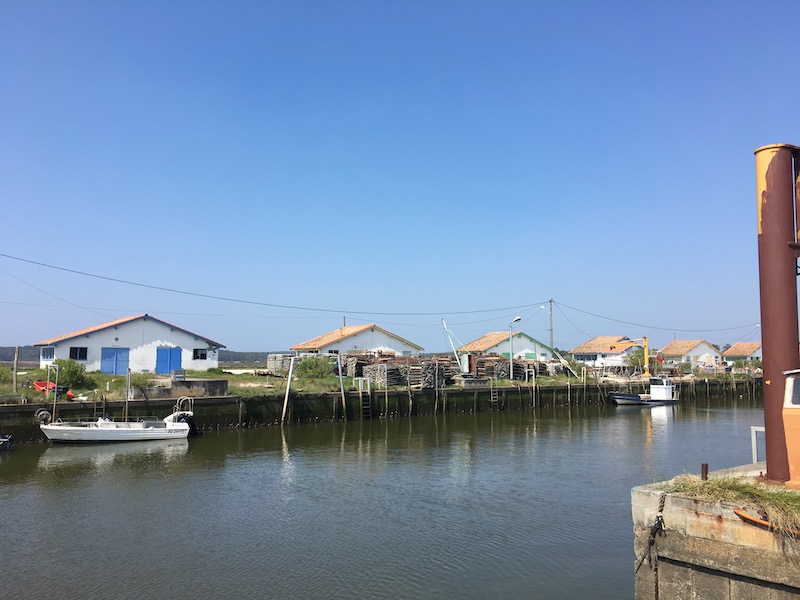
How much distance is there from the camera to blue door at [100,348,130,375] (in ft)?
157

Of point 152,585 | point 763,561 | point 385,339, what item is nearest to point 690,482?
point 763,561

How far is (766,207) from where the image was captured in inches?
382

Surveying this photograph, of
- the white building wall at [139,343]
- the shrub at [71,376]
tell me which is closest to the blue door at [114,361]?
the white building wall at [139,343]

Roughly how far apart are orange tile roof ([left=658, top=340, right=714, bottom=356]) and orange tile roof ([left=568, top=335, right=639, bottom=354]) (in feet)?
44.4

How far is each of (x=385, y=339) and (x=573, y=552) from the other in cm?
5445

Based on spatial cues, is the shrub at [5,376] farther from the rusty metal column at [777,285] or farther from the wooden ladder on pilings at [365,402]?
the rusty metal column at [777,285]

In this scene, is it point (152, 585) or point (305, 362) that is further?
point (305, 362)

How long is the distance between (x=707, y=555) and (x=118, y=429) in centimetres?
3076

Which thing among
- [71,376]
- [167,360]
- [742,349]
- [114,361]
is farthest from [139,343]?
[742,349]

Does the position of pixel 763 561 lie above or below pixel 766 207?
below

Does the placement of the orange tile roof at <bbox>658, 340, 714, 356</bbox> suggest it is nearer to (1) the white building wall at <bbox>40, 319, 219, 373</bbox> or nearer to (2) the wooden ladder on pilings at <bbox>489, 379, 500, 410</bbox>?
(2) the wooden ladder on pilings at <bbox>489, 379, 500, 410</bbox>

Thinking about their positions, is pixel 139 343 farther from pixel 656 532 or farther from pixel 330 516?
pixel 656 532

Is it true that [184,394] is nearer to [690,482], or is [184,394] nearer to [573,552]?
[573,552]

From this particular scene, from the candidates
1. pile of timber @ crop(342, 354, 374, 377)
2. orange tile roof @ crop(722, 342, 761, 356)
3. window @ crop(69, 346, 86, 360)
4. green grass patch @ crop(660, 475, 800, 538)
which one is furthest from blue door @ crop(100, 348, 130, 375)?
orange tile roof @ crop(722, 342, 761, 356)
